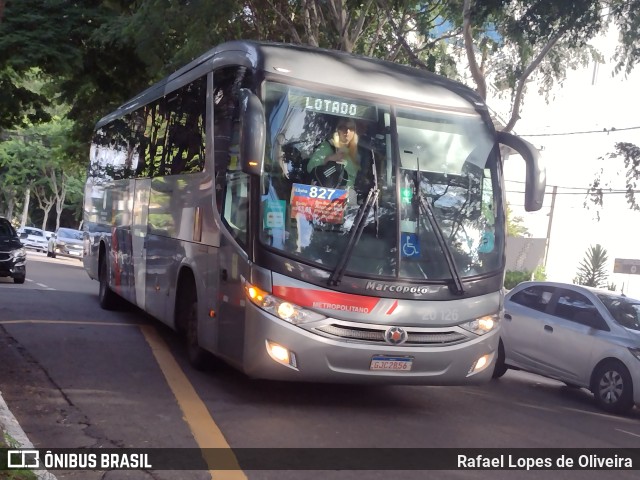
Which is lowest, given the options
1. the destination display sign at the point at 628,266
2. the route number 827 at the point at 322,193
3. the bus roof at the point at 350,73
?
the destination display sign at the point at 628,266

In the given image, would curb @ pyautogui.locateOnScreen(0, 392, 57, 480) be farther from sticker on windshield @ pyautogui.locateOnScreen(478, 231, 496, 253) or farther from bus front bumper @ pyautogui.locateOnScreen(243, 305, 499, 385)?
sticker on windshield @ pyautogui.locateOnScreen(478, 231, 496, 253)

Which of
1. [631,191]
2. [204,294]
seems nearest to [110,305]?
[204,294]

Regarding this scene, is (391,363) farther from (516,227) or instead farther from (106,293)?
(516,227)

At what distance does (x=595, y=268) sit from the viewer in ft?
102

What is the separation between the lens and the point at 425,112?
8.64m

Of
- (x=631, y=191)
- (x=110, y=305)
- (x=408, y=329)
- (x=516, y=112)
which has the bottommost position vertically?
(x=110, y=305)

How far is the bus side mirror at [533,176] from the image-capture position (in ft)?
28.6

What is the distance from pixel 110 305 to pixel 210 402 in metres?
7.58

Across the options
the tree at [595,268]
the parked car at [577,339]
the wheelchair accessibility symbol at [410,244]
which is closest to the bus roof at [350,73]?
the wheelchair accessibility symbol at [410,244]

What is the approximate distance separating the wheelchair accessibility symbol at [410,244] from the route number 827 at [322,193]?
2.53ft

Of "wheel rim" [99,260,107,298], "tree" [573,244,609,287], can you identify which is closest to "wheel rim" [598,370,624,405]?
"wheel rim" [99,260,107,298]

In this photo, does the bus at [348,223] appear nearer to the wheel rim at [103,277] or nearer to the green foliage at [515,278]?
the wheel rim at [103,277]

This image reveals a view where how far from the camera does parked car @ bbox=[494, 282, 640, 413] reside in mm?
11203

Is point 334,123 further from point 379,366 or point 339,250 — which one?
point 379,366
